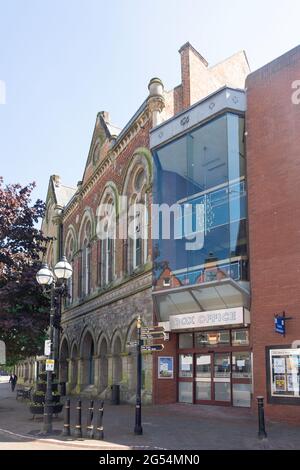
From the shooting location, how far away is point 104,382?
84.6 feet

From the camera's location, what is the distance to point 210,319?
1778cm

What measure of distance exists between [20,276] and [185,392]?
820 cm

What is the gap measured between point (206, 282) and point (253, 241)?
7.19ft

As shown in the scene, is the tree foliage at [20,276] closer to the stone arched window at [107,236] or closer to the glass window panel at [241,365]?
the stone arched window at [107,236]

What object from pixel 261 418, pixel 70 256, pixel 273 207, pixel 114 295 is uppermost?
pixel 70 256

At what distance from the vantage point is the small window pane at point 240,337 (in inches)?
689

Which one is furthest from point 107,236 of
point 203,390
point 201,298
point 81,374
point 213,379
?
point 213,379

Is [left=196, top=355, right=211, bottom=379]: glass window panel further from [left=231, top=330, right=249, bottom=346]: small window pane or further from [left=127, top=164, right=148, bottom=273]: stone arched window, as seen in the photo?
[left=127, top=164, right=148, bottom=273]: stone arched window

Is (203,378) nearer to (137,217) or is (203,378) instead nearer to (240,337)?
(240,337)

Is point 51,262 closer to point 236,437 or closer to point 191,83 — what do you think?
point 191,83

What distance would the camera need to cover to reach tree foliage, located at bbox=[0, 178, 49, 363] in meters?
20.2

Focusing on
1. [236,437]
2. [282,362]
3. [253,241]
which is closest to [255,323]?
[282,362]

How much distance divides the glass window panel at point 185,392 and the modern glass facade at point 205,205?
391 centimetres

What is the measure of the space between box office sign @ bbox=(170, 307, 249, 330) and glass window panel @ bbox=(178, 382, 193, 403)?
88.5 inches
